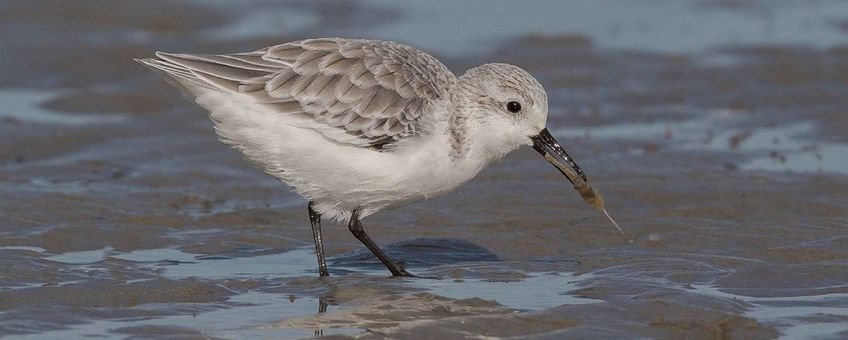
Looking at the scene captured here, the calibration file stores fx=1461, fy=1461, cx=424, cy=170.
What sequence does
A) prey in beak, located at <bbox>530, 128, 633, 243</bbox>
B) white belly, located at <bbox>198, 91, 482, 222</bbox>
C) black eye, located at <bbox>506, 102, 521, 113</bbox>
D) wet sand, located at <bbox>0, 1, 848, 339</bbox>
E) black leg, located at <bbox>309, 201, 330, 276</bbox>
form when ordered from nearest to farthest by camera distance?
wet sand, located at <bbox>0, 1, 848, 339</bbox> → white belly, located at <bbox>198, 91, 482, 222</bbox> → black eye, located at <bbox>506, 102, 521, 113</bbox> → prey in beak, located at <bbox>530, 128, 633, 243</bbox> → black leg, located at <bbox>309, 201, 330, 276</bbox>

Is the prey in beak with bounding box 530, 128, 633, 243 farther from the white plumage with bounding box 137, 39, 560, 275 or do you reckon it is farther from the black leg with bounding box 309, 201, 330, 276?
the black leg with bounding box 309, 201, 330, 276

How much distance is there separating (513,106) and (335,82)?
1144mm

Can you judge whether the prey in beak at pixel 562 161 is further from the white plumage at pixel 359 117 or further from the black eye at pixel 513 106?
the black eye at pixel 513 106

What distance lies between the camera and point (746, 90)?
15766 mm

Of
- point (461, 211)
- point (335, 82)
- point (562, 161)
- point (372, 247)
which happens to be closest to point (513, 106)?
point (562, 161)

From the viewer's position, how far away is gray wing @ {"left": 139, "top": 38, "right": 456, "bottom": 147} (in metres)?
9.08

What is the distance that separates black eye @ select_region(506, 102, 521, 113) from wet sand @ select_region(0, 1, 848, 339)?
113 cm

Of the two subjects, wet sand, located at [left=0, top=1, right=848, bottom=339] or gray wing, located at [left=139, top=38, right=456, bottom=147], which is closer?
wet sand, located at [left=0, top=1, right=848, bottom=339]

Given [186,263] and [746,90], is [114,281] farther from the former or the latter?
[746,90]

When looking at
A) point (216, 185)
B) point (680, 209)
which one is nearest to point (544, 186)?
point (680, 209)

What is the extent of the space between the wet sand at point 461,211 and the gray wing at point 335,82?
3.55 feet

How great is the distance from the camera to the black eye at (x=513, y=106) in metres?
9.27

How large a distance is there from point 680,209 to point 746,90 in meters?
4.64

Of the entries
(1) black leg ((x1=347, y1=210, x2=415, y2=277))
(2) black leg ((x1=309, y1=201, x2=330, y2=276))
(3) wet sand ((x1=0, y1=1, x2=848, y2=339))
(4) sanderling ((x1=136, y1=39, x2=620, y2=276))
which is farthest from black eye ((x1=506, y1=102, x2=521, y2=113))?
(2) black leg ((x1=309, y1=201, x2=330, y2=276))
